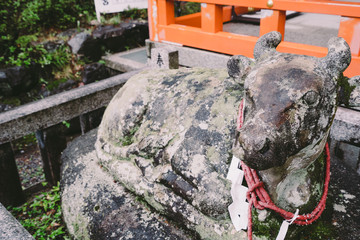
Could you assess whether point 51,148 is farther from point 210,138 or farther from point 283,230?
point 283,230

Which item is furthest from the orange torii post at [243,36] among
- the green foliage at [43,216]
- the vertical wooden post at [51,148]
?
the green foliage at [43,216]

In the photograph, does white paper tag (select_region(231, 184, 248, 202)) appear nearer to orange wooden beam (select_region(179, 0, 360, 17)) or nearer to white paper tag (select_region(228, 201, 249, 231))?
white paper tag (select_region(228, 201, 249, 231))

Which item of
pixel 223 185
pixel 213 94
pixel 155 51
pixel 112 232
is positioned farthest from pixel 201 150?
pixel 155 51

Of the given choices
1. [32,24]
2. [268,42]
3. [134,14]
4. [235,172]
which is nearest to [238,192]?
[235,172]

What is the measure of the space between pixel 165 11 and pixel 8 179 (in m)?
2.81

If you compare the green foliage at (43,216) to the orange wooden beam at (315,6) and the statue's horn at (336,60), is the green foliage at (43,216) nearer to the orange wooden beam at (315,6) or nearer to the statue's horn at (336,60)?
the statue's horn at (336,60)

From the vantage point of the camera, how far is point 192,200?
6.27 ft

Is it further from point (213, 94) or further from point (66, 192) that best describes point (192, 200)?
point (66, 192)

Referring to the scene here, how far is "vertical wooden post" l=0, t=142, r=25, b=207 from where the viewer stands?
3.07 metres

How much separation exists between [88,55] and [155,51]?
3113 millimetres

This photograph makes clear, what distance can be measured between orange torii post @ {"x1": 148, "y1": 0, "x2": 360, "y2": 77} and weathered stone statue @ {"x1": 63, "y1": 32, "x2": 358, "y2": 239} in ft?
4.77

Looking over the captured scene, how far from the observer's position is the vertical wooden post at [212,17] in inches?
155

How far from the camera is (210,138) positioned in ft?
6.35

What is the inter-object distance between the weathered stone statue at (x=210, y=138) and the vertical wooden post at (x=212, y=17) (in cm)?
163
